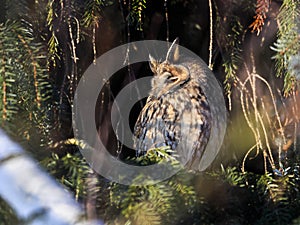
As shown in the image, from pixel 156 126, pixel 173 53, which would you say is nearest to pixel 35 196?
pixel 156 126

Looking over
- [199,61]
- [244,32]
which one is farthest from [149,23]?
[244,32]

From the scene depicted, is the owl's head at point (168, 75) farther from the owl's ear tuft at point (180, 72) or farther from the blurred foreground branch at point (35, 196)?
the blurred foreground branch at point (35, 196)

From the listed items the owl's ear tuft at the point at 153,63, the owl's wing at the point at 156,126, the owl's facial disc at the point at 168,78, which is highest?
the owl's ear tuft at the point at 153,63

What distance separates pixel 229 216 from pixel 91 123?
0.71 meters

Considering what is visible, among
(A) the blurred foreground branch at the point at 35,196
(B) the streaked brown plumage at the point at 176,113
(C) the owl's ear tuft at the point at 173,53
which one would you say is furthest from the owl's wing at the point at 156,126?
(A) the blurred foreground branch at the point at 35,196

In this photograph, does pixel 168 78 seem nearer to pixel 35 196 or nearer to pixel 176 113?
pixel 176 113

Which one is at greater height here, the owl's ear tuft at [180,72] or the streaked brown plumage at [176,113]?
the owl's ear tuft at [180,72]

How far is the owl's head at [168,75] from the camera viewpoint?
4.93 feet

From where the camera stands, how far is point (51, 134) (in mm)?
1189

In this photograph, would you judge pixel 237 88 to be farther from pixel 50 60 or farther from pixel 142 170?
pixel 142 170

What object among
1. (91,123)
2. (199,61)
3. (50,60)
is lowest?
(91,123)

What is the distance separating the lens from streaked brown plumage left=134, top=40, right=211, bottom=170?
4.83 feet

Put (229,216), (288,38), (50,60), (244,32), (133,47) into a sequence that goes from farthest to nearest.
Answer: (133,47)
(244,32)
(50,60)
(288,38)
(229,216)

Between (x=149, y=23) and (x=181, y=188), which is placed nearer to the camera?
(x=181, y=188)
